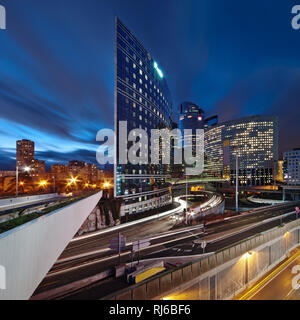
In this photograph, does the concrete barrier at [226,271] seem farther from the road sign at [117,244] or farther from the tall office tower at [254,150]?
the tall office tower at [254,150]

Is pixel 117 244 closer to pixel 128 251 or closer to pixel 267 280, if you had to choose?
pixel 128 251

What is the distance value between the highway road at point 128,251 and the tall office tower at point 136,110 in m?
15.6

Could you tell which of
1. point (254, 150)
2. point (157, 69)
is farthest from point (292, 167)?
point (157, 69)

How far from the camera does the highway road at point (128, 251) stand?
38.5ft

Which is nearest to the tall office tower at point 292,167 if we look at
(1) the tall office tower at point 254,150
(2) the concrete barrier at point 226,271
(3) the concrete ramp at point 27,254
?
(1) the tall office tower at point 254,150

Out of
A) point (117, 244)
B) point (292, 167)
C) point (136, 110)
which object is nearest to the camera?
point (117, 244)

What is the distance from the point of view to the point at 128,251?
15570mm

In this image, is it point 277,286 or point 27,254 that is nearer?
point 27,254

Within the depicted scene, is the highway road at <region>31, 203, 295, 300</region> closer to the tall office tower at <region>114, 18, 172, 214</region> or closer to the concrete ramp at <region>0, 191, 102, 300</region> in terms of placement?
the concrete ramp at <region>0, 191, 102, 300</region>

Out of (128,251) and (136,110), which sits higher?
(136,110)

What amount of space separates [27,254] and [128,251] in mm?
12077
